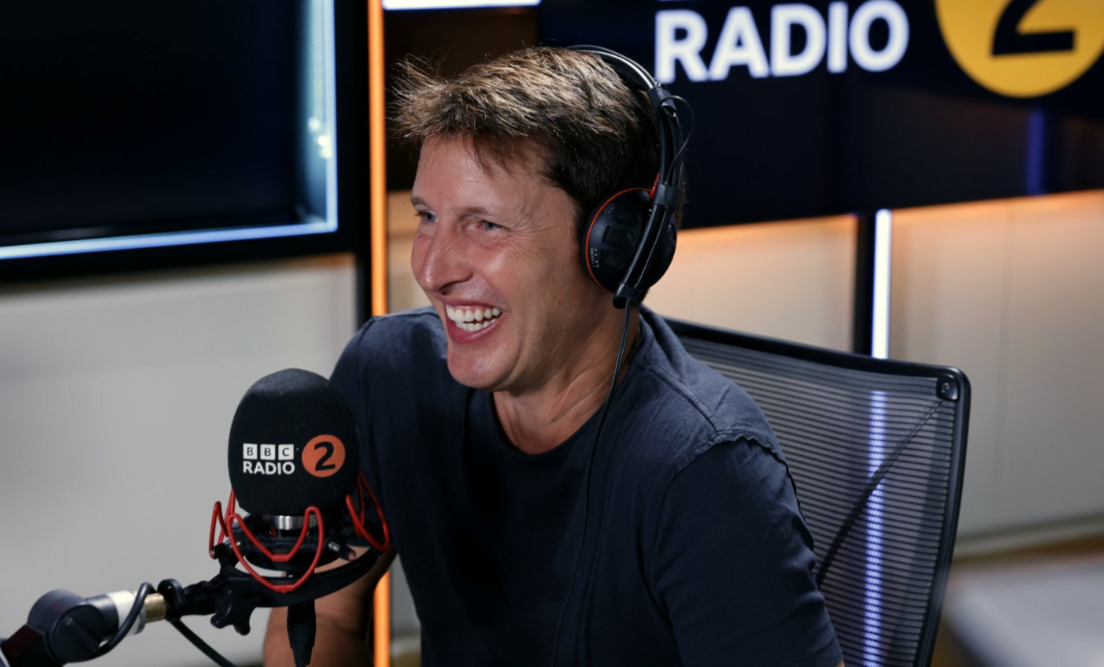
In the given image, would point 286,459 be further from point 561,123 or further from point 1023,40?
point 1023,40

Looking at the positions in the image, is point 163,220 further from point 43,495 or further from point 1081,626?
point 1081,626

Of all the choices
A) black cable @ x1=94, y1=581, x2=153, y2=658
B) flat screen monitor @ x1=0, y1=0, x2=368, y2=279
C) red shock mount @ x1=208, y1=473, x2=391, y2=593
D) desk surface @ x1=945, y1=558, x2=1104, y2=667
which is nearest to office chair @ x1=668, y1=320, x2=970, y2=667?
red shock mount @ x1=208, y1=473, x2=391, y2=593

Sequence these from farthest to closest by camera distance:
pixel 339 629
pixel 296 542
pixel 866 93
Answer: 1. pixel 866 93
2. pixel 339 629
3. pixel 296 542

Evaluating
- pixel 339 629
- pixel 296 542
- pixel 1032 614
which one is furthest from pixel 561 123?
pixel 1032 614

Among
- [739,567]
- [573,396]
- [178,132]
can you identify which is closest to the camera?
[739,567]

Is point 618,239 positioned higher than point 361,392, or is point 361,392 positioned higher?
Answer: point 618,239

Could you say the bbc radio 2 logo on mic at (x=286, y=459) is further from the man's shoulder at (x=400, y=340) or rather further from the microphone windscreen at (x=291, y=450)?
the man's shoulder at (x=400, y=340)

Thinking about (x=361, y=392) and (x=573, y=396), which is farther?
(x=361, y=392)

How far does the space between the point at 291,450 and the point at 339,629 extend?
1.61ft

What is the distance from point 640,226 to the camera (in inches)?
50.5

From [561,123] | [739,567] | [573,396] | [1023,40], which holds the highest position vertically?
[1023,40]

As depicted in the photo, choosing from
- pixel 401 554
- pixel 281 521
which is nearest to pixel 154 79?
pixel 401 554

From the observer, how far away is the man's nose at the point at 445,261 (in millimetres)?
1323

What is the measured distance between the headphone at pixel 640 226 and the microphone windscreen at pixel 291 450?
312 mm
